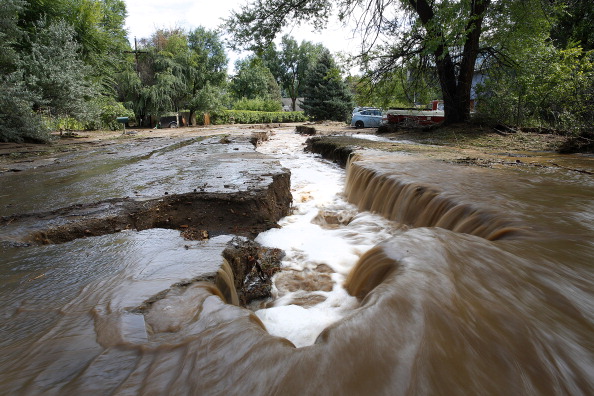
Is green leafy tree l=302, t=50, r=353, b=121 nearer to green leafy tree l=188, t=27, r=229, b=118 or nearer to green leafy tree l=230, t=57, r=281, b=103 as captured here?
green leafy tree l=188, t=27, r=229, b=118

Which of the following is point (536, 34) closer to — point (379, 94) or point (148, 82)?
point (379, 94)

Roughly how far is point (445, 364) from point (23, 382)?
5.37ft

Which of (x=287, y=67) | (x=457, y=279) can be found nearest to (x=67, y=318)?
(x=457, y=279)

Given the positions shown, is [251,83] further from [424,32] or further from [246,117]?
[424,32]

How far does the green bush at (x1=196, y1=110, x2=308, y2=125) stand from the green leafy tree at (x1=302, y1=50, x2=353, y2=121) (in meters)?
7.80

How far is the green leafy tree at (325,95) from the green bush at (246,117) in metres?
7.80

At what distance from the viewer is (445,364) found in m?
1.34

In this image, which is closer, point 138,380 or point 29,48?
point 138,380

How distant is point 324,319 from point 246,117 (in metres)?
37.7

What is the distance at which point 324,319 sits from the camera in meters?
2.39

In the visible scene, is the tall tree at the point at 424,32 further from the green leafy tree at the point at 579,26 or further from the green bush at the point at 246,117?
the green bush at the point at 246,117

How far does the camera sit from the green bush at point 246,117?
3233 centimetres

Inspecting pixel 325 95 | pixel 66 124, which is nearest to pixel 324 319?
pixel 66 124

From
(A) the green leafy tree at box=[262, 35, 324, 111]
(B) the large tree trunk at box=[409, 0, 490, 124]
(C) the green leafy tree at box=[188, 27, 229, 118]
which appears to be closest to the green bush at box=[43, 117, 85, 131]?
(C) the green leafy tree at box=[188, 27, 229, 118]
